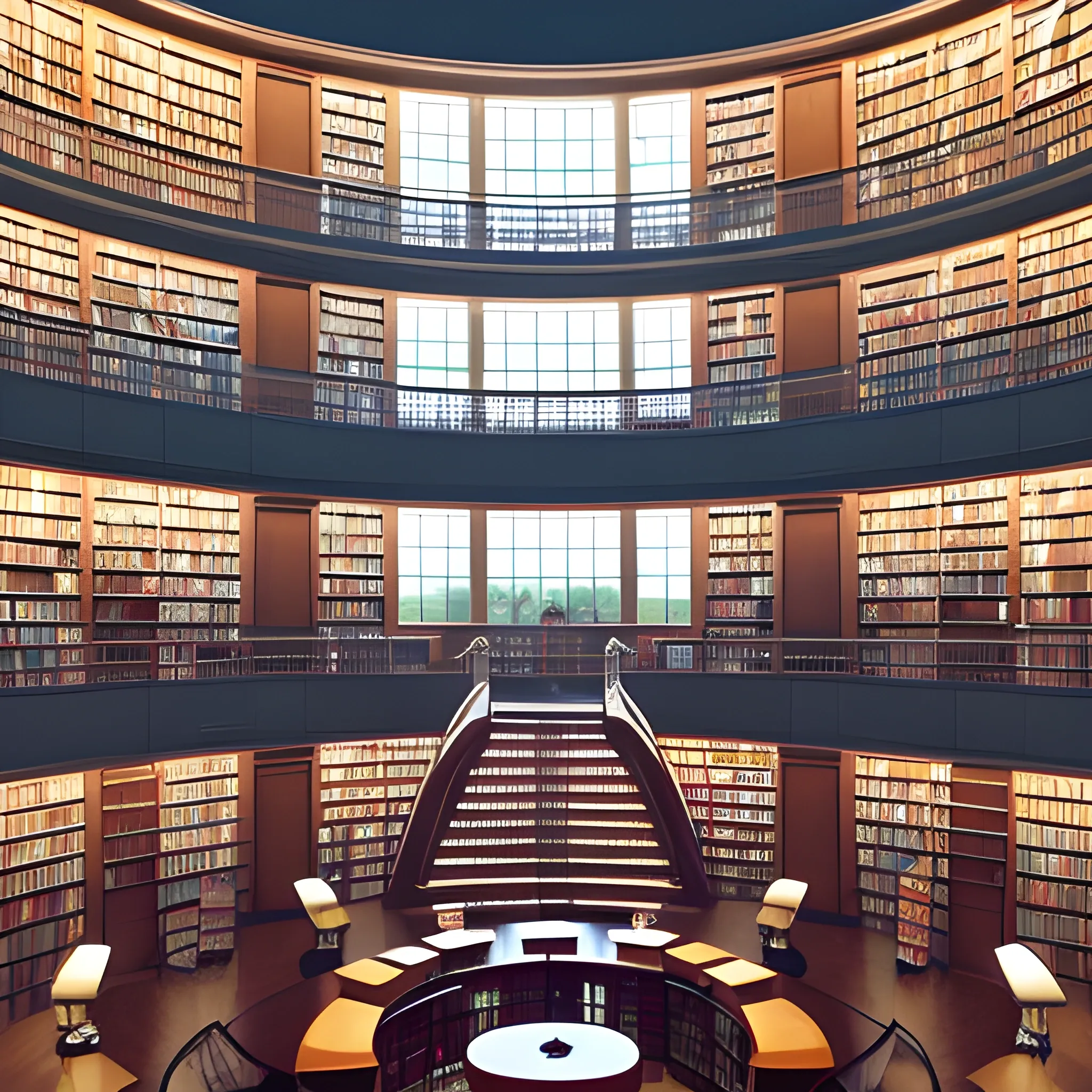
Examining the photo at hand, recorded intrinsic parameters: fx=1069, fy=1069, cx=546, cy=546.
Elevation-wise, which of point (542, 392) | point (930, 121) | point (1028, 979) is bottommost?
point (1028, 979)

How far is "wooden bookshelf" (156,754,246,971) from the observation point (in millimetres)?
8945

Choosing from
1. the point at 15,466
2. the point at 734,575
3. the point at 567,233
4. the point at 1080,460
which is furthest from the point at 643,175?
the point at 15,466

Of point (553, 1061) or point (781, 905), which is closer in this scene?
point (553, 1061)

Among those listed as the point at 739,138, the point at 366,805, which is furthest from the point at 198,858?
the point at 739,138

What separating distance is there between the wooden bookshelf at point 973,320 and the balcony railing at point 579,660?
238cm

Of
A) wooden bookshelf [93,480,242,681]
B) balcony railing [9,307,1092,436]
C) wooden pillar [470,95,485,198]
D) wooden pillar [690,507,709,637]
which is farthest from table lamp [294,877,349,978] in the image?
wooden pillar [470,95,485,198]

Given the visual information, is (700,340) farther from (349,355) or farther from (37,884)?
(37,884)

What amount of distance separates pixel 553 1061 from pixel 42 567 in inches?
226

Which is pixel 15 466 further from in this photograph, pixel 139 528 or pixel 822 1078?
pixel 822 1078

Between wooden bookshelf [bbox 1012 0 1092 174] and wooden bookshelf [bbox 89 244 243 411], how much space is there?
734 cm

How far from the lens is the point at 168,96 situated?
34.9 feet

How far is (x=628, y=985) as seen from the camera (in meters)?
8.05

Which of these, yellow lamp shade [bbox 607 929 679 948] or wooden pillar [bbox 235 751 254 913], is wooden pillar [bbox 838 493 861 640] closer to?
yellow lamp shade [bbox 607 929 679 948]

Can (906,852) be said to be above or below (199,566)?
below
